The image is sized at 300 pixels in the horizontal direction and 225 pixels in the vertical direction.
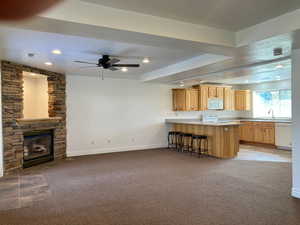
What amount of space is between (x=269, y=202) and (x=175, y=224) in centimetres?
165

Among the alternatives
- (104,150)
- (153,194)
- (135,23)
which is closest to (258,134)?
(104,150)

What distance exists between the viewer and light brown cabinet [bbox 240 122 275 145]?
813 centimetres

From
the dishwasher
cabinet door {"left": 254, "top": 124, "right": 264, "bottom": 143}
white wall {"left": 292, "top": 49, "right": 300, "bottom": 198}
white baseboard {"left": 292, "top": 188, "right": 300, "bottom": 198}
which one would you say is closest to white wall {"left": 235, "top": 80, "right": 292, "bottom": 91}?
the dishwasher

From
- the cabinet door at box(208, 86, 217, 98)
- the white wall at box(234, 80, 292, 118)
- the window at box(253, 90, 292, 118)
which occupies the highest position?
the white wall at box(234, 80, 292, 118)

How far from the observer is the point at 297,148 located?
11.9ft

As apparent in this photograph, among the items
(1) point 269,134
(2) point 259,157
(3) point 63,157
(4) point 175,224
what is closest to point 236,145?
(2) point 259,157

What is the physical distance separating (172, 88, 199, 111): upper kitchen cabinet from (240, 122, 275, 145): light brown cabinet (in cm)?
226

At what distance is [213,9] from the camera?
267 centimetres

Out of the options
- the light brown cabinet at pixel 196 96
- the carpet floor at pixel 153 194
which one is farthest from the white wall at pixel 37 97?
the light brown cabinet at pixel 196 96

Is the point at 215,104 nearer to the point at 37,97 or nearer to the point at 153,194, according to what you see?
the point at 153,194

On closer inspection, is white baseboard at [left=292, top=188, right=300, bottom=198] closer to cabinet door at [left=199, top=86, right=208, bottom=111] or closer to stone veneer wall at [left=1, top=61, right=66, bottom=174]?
cabinet door at [left=199, top=86, right=208, bottom=111]

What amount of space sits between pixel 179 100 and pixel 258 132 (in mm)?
3367

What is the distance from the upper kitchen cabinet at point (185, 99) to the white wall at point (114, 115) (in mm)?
288

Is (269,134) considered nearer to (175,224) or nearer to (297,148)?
(297,148)
